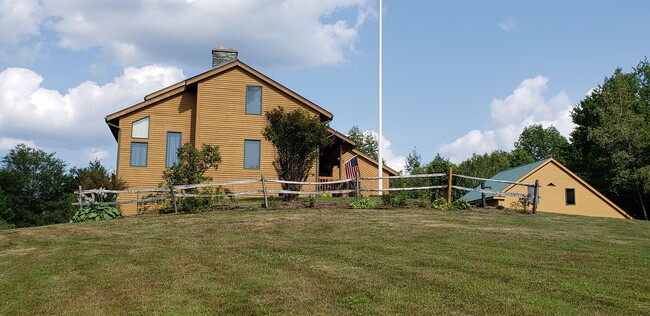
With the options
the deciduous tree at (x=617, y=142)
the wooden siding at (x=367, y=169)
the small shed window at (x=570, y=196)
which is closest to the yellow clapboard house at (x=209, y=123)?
the wooden siding at (x=367, y=169)

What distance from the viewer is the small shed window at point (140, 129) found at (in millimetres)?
29250

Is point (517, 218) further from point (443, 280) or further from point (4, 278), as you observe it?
point (4, 278)

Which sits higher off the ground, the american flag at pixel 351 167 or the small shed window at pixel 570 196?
the american flag at pixel 351 167

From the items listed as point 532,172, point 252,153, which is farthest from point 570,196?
point 252,153

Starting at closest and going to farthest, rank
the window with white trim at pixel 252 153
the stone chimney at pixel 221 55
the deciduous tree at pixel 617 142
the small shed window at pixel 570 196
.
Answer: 1. the window with white trim at pixel 252 153
2. the stone chimney at pixel 221 55
3. the small shed window at pixel 570 196
4. the deciduous tree at pixel 617 142

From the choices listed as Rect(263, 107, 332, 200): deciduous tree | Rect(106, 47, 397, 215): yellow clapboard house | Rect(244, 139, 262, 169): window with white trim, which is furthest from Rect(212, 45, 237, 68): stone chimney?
Rect(263, 107, 332, 200): deciduous tree

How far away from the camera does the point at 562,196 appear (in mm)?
39094

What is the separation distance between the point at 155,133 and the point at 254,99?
18.0ft

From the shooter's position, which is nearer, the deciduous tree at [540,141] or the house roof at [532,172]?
the house roof at [532,172]

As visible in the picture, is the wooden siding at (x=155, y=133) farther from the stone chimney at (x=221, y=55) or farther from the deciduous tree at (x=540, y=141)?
the deciduous tree at (x=540, y=141)

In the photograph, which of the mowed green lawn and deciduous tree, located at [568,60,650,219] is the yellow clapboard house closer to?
the mowed green lawn

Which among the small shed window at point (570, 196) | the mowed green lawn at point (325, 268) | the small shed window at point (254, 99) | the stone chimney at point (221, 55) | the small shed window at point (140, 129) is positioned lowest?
the mowed green lawn at point (325, 268)

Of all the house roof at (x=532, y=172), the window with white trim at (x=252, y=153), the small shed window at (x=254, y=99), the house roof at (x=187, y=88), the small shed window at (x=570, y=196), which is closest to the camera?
the house roof at (x=187, y=88)

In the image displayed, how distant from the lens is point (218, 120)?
97.2 ft
